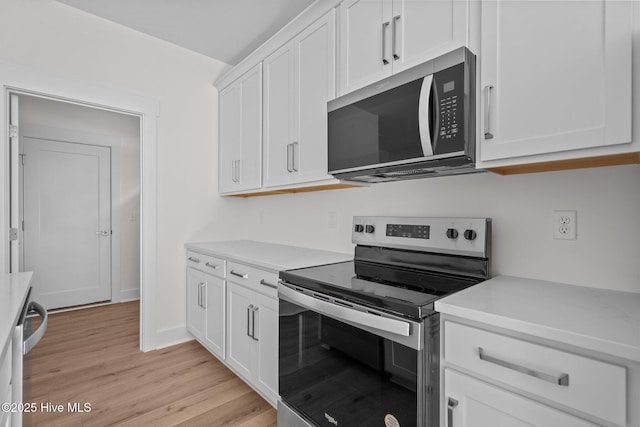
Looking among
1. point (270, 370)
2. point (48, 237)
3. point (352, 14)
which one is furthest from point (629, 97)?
point (48, 237)

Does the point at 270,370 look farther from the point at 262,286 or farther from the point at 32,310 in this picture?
the point at 32,310

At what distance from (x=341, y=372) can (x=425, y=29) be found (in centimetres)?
146

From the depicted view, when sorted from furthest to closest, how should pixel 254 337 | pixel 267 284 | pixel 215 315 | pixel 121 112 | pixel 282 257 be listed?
1. pixel 121 112
2. pixel 215 315
3. pixel 282 257
4. pixel 254 337
5. pixel 267 284

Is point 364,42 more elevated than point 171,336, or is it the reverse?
point 364,42

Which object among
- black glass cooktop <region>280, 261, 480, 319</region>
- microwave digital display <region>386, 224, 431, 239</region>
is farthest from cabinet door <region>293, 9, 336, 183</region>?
black glass cooktop <region>280, 261, 480, 319</region>

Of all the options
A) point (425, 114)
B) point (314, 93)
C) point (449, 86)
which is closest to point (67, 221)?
point (314, 93)

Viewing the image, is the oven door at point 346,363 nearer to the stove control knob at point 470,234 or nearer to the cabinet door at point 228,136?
the stove control knob at point 470,234

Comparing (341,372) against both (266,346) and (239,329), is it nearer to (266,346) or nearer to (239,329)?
(266,346)

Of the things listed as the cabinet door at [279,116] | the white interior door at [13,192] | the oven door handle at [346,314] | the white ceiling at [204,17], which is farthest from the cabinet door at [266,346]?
the white ceiling at [204,17]

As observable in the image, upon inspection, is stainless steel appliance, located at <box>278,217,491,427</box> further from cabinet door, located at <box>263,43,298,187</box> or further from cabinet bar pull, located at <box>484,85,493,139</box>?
cabinet door, located at <box>263,43,298,187</box>

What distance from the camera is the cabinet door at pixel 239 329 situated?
197 centimetres

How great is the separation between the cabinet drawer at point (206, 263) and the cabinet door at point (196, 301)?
0.05 metres

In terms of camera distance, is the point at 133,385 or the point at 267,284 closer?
the point at 267,284

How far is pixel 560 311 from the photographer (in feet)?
3.06
